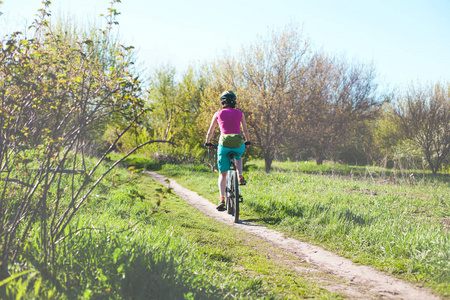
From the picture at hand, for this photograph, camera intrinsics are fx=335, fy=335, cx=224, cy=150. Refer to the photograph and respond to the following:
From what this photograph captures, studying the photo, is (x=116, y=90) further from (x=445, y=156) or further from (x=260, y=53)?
(x=445, y=156)

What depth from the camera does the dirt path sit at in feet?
11.5

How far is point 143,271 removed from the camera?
2.87 meters

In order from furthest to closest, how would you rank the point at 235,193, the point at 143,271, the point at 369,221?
the point at 235,193 < the point at 369,221 < the point at 143,271

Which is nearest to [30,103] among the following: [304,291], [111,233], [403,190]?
[111,233]

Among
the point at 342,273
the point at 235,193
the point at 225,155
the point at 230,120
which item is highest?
the point at 230,120

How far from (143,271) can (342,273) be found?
252cm

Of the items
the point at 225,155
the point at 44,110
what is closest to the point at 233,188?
the point at 225,155

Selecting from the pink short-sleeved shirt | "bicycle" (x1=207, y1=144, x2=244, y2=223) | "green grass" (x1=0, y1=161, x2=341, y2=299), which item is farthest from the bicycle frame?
"green grass" (x1=0, y1=161, x2=341, y2=299)

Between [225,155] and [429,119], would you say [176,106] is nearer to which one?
[225,155]

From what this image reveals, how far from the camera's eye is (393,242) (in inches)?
178

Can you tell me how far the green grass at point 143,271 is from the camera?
255 cm

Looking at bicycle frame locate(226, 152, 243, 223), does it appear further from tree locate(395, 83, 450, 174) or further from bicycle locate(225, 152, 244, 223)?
tree locate(395, 83, 450, 174)

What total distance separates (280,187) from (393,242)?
469 centimetres

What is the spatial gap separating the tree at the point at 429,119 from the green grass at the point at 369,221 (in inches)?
510
